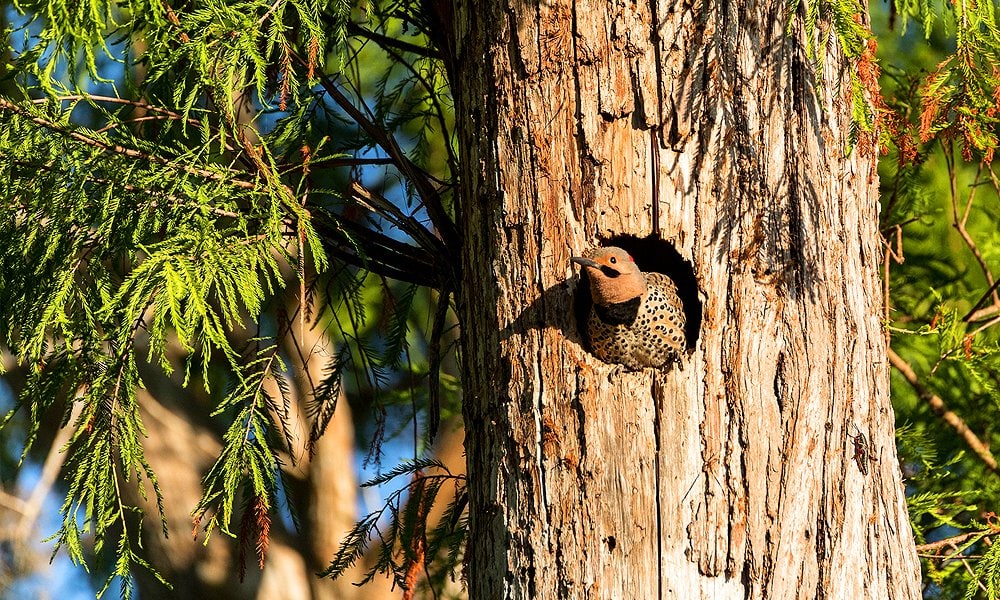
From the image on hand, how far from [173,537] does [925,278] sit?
176 inches

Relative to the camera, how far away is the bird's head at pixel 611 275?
8.93 ft

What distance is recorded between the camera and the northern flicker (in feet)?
9.37

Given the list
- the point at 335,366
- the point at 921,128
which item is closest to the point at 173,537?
the point at 335,366

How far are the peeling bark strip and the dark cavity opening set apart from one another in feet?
0.21

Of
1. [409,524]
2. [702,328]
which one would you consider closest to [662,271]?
[702,328]

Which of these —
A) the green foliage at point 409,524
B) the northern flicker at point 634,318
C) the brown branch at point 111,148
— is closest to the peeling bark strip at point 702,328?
the northern flicker at point 634,318

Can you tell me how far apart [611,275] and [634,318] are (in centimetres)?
26

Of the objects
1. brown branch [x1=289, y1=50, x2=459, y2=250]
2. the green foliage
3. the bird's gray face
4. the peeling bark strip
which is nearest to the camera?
the peeling bark strip

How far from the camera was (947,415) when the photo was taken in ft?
14.4

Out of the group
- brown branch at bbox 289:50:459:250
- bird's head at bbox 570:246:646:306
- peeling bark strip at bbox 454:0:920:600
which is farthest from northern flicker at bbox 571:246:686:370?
brown branch at bbox 289:50:459:250

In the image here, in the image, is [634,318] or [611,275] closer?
[611,275]

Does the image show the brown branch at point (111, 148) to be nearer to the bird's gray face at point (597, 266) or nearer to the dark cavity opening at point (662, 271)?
the bird's gray face at point (597, 266)

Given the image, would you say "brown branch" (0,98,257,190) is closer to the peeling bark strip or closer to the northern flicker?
the peeling bark strip

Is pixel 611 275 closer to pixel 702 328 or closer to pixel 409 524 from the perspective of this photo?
pixel 702 328
